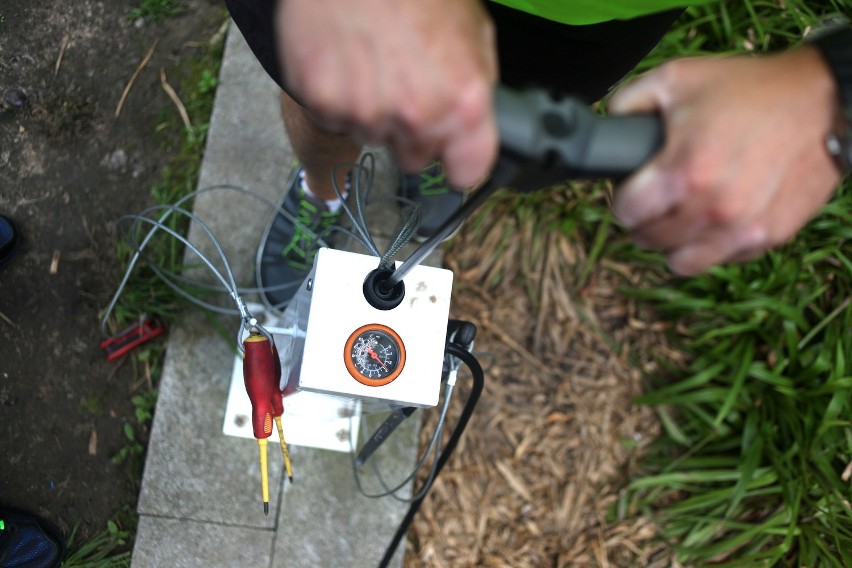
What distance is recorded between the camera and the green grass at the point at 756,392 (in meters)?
1.72

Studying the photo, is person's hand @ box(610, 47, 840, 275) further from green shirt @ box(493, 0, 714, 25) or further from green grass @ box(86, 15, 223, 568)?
green grass @ box(86, 15, 223, 568)

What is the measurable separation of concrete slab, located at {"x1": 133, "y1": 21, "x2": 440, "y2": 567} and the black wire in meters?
0.08

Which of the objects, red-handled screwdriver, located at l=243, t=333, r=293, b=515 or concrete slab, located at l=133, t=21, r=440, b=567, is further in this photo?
concrete slab, located at l=133, t=21, r=440, b=567

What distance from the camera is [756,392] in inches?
73.9

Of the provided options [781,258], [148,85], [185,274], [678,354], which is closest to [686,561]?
[678,354]

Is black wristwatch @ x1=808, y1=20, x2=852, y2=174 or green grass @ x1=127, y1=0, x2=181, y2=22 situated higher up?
black wristwatch @ x1=808, y1=20, x2=852, y2=174

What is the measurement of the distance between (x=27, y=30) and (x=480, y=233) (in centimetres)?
150

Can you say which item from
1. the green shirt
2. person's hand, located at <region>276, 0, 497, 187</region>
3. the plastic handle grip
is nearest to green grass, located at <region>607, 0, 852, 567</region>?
the green shirt

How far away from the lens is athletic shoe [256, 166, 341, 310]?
5.56 feet

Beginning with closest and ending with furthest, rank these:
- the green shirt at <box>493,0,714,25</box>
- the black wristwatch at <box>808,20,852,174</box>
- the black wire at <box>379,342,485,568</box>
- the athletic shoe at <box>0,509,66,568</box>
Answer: the black wristwatch at <box>808,20,852,174</box>, the green shirt at <box>493,0,714,25</box>, the black wire at <box>379,342,485,568</box>, the athletic shoe at <box>0,509,66,568</box>

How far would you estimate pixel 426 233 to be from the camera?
1771mm

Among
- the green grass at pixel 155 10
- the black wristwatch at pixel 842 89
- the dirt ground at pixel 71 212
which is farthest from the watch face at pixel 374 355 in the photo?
the green grass at pixel 155 10

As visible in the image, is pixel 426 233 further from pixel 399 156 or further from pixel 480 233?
pixel 399 156

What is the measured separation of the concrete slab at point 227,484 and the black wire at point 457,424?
0.27ft
